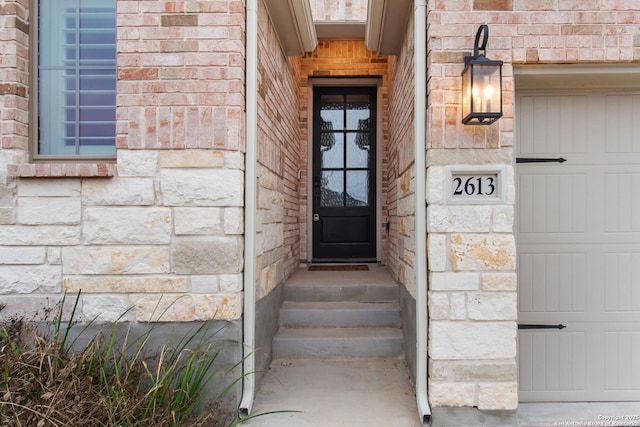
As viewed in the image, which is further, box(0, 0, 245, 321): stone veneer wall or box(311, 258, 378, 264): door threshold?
box(311, 258, 378, 264): door threshold

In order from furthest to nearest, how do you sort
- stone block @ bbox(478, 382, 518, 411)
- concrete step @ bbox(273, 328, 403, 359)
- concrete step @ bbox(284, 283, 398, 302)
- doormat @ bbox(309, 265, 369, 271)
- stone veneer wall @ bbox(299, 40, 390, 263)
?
stone veneer wall @ bbox(299, 40, 390, 263)
doormat @ bbox(309, 265, 369, 271)
concrete step @ bbox(284, 283, 398, 302)
concrete step @ bbox(273, 328, 403, 359)
stone block @ bbox(478, 382, 518, 411)

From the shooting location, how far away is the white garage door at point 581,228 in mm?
2580

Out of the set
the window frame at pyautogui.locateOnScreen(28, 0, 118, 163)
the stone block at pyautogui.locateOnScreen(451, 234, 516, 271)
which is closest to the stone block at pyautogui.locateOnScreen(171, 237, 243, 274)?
the window frame at pyautogui.locateOnScreen(28, 0, 118, 163)

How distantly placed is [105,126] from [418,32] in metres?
2.00

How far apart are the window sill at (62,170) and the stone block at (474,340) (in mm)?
2117

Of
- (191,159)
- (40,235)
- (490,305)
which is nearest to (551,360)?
(490,305)

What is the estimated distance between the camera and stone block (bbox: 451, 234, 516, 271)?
7.47 feet

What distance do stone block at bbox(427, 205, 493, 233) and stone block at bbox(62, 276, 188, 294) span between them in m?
1.49

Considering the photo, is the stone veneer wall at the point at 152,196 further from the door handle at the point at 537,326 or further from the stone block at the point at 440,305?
the door handle at the point at 537,326

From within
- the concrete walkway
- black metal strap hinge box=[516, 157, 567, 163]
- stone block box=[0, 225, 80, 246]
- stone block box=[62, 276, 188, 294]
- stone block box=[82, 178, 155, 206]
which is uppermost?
black metal strap hinge box=[516, 157, 567, 163]

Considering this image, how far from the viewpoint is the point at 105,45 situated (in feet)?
8.13

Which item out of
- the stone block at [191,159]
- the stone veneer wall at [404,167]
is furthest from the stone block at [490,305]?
the stone block at [191,159]

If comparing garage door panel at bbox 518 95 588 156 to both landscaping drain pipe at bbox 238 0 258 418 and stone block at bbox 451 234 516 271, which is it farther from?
landscaping drain pipe at bbox 238 0 258 418

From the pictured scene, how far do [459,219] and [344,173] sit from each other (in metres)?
2.50
